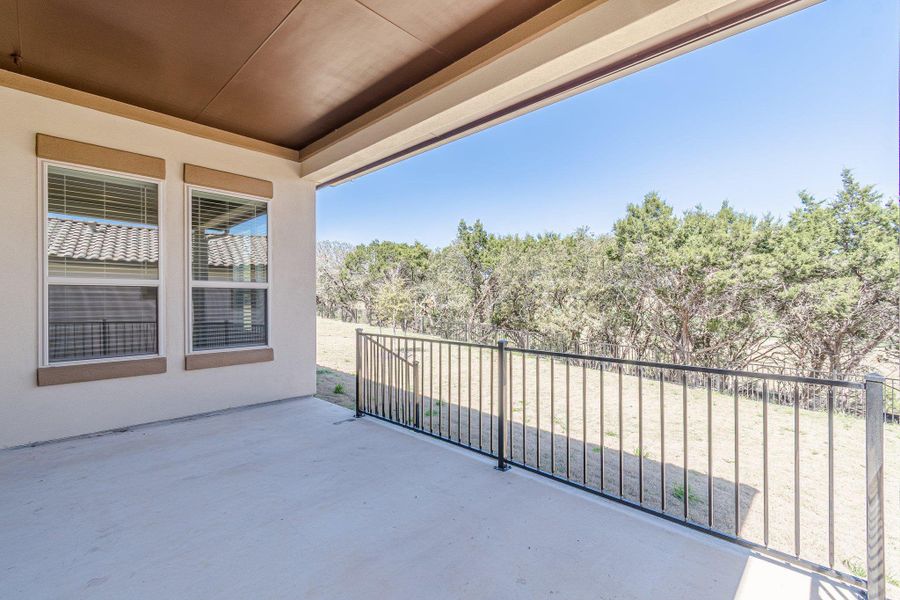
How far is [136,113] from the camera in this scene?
338 cm

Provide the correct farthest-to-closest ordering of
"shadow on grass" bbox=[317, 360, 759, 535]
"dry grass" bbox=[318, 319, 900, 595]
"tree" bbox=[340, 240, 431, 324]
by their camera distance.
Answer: "tree" bbox=[340, 240, 431, 324]
"shadow on grass" bbox=[317, 360, 759, 535]
"dry grass" bbox=[318, 319, 900, 595]

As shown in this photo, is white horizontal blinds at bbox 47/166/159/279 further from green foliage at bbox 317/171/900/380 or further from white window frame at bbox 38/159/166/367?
green foliage at bbox 317/171/900/380

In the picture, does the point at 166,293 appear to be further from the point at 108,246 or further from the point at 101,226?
the point at 101,226

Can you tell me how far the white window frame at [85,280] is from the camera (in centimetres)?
299

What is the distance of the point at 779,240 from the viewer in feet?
23.2

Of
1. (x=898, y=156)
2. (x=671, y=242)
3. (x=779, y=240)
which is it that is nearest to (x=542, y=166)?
(x=671, y=242)

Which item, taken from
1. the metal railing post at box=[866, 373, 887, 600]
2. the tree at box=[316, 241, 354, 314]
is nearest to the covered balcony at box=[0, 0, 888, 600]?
the metal railing post at box=[866, 373, 887, 600]

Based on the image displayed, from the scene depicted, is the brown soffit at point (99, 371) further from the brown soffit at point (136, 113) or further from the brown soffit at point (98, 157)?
the brown soffit at point (136, 113)

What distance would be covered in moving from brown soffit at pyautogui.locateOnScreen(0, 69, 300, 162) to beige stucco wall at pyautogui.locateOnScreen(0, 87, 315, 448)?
52mm

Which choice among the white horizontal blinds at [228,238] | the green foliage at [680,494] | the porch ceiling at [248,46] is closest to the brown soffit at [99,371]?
the white horizontal blinds at [228,238]

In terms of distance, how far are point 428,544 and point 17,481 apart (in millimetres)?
2683

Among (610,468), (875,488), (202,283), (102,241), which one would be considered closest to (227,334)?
(202,283)

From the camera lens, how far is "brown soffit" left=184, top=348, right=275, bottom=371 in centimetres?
366

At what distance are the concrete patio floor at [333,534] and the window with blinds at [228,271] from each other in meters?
1.35
